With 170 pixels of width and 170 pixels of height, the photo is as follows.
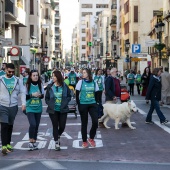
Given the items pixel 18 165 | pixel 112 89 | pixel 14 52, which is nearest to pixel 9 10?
pixel 14 52

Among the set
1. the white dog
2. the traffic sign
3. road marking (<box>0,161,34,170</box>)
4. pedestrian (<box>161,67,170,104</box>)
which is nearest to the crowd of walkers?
road marking (<box>0,161,34,170</box>)

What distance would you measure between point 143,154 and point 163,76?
42.6ft

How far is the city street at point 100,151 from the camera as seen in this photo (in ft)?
32.2

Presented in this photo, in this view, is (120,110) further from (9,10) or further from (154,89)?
(9,10)

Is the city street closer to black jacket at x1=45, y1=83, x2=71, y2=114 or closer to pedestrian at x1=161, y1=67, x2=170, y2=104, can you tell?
black jacket at x1=45, y1=83, x2=71, y2=114

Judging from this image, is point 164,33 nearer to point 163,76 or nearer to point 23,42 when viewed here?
point 23,42

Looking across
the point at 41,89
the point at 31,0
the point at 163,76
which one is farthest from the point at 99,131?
the point at 31,0

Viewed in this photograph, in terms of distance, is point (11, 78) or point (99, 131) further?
point (99, 131)

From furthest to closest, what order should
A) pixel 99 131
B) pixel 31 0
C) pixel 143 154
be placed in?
pixel 31 0, pixel 99 131, pixel 143 154

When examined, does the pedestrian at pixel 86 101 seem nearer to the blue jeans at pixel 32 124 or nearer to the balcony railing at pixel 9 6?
the blue jeans at pixel 32 124

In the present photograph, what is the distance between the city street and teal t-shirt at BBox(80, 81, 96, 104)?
999mm

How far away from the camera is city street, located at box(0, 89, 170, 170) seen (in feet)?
32.2

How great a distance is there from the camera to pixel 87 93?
1215 centimetres

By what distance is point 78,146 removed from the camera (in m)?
12.3
